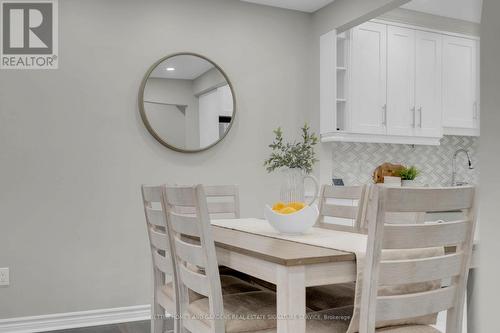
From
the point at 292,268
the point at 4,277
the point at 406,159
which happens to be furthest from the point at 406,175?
the point at 4,277

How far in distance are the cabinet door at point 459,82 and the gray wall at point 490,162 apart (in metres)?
4.52

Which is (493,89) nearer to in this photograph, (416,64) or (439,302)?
(439,302)

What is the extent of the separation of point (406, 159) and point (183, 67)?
7.83ft

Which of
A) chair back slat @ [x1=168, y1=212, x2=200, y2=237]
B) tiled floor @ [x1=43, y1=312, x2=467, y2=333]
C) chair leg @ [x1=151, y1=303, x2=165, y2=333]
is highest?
chair back slat @ [x1=168, y1=212, x2=200, y2=237]

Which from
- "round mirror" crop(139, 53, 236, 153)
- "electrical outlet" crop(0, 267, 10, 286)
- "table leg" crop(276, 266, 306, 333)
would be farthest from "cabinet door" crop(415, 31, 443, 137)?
"electrical outlet" crop(0, 267, 10, 286)

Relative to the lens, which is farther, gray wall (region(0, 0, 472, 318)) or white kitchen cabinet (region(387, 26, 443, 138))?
white kitchen cabinet (region(387, 26, 443, 138))

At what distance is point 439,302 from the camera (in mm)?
1636

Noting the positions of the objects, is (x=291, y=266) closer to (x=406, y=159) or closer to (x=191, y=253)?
(x=191, y=253)

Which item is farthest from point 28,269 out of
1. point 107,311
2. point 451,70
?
point 451,70

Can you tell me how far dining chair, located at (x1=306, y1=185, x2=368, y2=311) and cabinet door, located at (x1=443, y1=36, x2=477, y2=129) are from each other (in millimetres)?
2306

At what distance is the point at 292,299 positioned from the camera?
154 centimetres

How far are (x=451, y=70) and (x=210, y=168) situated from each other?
8.22 feet

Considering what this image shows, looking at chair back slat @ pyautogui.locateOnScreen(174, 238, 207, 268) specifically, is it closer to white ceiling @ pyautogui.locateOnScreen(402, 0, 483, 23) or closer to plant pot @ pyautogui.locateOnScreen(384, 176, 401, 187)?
plant pot @ pyautogui.locateOnScreen(384, 176, 401, 187)

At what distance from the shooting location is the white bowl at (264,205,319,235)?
215cm
